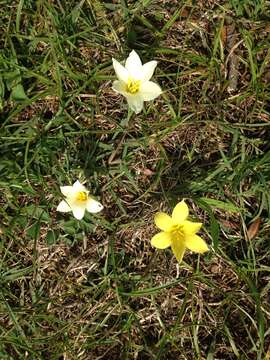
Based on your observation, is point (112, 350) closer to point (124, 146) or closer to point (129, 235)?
point (129, 235)

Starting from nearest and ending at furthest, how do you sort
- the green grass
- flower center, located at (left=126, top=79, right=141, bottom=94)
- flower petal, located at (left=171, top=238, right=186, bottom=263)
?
flower petal, located at (left=171, top=238, right=186, bottom=263) < flower center, located at (left=126, top=79, right=141, bottom=94) < the green grass

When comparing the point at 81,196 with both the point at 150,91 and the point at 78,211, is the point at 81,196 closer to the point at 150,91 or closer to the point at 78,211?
the point at 78,211

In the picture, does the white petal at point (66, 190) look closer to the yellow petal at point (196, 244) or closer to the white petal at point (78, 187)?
the white petal at point (78, 187)

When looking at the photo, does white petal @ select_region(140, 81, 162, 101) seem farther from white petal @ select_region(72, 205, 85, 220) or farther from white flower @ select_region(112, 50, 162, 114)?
white petal @ select_region(72, 205, 85, 220)

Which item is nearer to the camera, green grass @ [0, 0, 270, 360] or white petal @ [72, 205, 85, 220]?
white petal @ [72, 205, 85, 220]

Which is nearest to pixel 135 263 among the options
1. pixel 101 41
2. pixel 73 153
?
pixel 73 153

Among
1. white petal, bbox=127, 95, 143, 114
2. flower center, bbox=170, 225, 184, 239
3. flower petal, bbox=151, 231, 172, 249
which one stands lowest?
flower petal, bbox=151, 231, 172, 249

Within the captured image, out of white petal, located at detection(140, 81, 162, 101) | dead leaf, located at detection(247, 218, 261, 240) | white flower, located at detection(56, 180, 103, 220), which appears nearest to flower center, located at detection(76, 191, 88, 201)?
white flower, located at detection(56, 180, 103, 220)
